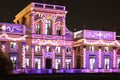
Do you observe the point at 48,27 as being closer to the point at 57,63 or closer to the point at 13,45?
the point at 57,63

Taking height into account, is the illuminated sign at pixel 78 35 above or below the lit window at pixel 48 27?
below

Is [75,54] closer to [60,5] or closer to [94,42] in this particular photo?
[94,42]

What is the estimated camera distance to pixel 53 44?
47.9 metres

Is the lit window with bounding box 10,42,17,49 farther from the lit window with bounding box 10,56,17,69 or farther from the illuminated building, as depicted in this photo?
the illuminated building

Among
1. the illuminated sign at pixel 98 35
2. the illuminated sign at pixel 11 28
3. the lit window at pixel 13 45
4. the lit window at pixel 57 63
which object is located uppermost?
the illuminated sign at pixel 11 28

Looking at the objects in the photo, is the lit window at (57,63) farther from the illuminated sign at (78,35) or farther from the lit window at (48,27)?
the illuminated sign at (78,35)

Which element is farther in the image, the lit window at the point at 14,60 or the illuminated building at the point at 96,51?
the illuminated building at the point at 96,51

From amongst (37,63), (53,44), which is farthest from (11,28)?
(53,44)

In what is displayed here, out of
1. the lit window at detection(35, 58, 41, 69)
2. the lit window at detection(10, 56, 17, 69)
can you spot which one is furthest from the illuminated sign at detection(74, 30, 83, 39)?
the lit window at detection(10, 56, 17, 69)

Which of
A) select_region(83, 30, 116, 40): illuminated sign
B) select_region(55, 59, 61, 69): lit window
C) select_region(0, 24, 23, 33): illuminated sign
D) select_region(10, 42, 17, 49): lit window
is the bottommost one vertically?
select_region(55, 59, 61, 69): lit window

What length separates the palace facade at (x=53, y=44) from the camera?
45159 millimetres

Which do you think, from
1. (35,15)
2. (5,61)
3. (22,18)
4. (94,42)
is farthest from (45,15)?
(5,61)

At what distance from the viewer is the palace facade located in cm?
4516

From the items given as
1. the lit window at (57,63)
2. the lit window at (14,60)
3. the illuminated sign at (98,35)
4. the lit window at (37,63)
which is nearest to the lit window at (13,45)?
the lit window at (14,60)
